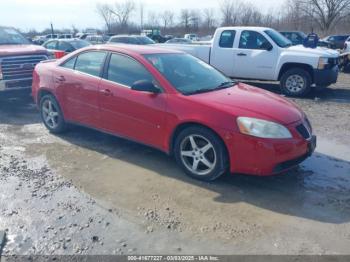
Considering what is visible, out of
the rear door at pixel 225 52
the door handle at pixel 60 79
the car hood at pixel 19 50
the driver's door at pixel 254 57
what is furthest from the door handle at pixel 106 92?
the driver's door at pixel 254 57

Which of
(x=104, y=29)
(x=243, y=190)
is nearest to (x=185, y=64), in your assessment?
(x=243, y=190)

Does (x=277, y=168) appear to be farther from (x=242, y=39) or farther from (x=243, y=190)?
(x=242, y=39)

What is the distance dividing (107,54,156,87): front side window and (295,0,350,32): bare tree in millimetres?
51627

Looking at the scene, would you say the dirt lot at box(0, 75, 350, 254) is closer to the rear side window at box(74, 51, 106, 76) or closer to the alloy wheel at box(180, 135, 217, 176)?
the alloy wheel at box(180, 135, 217, 176)

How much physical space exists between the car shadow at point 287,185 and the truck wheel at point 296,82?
15.9 feet

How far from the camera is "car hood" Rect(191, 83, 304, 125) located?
→ 4.22 m

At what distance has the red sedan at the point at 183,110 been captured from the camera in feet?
13.5

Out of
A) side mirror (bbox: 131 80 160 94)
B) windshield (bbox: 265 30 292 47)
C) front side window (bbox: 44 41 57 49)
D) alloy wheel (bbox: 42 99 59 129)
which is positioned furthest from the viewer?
front side window (bbox: 44 41 57 49)

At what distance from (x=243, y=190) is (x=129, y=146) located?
219 cm

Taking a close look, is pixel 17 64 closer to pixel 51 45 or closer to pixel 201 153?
pixel 201 153

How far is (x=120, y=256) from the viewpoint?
3.10 m

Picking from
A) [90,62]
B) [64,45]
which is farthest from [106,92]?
[64,45]

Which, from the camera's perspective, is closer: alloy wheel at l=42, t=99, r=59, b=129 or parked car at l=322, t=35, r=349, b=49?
alloy wheel at l=42, t=99, r=59, b=129

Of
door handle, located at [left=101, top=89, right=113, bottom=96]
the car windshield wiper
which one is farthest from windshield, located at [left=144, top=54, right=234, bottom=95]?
Result: door handle, located at [left=101, top=89, right=113, bottom=96]
